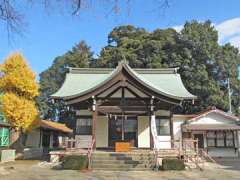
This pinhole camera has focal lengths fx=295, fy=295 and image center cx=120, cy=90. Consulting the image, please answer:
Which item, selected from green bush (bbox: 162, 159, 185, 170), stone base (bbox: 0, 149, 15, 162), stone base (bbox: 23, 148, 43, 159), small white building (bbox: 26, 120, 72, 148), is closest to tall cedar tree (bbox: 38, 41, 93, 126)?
small white building (bbox: 26, 120, 72, 148)

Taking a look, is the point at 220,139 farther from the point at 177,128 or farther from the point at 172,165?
the point at 172,165

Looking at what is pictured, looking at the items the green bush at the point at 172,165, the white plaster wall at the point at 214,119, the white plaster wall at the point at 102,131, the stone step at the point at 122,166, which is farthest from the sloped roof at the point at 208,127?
the stone step at the point at 122,166

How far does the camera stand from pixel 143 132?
21.4 meters

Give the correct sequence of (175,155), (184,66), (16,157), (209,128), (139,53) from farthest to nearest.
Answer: (139,53) < (184,66) < (209,128) < (16,157) < (175,155)

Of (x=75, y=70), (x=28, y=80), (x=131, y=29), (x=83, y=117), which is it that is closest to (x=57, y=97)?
(x=83, y=117)

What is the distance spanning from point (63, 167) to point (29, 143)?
17.1 m

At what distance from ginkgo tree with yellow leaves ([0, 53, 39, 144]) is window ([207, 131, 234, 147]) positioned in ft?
50.9

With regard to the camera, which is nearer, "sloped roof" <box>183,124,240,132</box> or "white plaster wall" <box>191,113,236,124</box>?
"sloped roof" <box>183,124,240,132</box>

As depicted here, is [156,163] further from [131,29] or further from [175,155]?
[131,29]

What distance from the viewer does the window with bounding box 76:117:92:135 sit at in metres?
21.0

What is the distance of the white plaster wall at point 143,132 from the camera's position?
21219 millimetres

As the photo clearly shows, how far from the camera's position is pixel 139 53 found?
4172 cm

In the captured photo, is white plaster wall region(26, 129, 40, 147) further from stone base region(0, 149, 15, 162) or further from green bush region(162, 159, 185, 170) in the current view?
green bush region(162, 159, 185, 170)

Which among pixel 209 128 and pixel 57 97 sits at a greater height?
pixel 57 97
